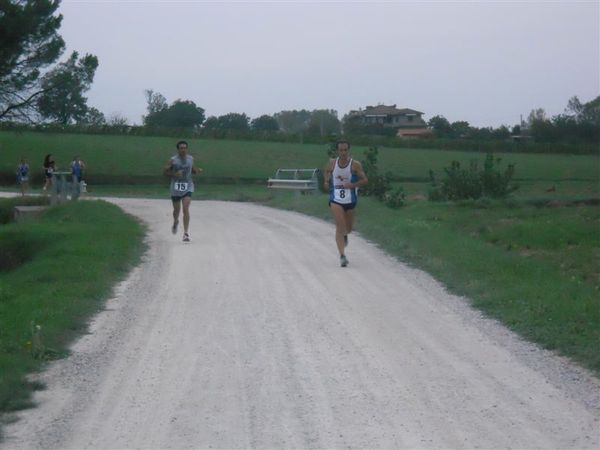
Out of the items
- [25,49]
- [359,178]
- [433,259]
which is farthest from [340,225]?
[25,49]

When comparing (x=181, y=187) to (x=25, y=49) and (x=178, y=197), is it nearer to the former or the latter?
(x=178, y=197)

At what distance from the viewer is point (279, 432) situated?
6.85 m

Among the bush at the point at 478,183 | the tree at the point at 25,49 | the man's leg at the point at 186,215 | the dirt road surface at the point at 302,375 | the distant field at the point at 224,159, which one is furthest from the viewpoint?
the distant field at the point at 224,159

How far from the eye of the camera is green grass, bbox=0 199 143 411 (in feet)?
29.1

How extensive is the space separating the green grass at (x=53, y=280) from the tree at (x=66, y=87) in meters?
18.1

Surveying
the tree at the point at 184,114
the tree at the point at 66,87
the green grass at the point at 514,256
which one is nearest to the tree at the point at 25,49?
the tree at the point at 66,87

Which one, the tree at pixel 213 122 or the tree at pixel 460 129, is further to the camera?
the tree at pixel 213 122

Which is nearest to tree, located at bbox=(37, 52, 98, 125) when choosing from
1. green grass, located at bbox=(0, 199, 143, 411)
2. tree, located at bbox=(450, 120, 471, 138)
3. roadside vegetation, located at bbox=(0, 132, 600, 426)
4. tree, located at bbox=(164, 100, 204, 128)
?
roadside vegetation, located at bbox=(0, 132, 600, 426)

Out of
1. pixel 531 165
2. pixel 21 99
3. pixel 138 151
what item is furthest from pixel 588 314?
pixel 138 151

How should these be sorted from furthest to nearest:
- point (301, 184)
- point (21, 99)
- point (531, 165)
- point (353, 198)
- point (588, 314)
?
point (531, 165), point (21, 99), point (301, 184), point (353, 198), point (588, 314)

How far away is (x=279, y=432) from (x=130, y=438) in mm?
1068

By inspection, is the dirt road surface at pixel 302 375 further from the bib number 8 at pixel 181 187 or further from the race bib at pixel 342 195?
the bib number 8 at pixel 181 187

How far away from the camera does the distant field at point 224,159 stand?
55312mm

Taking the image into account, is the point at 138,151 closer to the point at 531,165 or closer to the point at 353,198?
the point at 531,165
